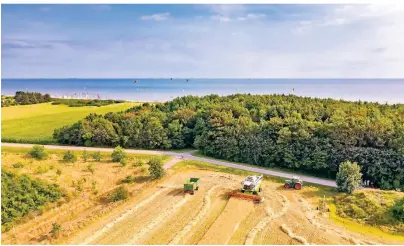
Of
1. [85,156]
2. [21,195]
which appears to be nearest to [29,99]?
[85,156]

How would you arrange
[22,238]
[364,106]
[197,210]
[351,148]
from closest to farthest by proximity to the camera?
[22,238] → [197,210] → [351,148] → [364,106]

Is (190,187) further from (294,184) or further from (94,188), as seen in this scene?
(294,184)

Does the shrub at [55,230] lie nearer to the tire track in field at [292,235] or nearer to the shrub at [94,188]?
the shrub at [94,188]

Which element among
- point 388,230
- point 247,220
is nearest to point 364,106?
point 388,230

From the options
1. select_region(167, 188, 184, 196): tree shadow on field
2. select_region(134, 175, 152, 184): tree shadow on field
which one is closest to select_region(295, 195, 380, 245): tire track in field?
select_region(167, 188, 184, 196): tree shadow on field

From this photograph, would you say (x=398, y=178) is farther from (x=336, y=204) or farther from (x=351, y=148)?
(x=336, y=204)

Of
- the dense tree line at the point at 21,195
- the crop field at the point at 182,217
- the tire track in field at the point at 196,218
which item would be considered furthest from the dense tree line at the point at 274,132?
the dense tree line at the point at 21,195
